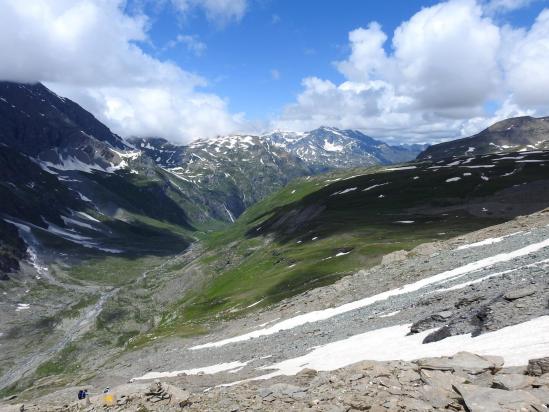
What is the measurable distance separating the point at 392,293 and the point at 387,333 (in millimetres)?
15711

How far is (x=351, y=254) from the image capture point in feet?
300

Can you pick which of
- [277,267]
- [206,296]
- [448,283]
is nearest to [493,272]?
[448,283]

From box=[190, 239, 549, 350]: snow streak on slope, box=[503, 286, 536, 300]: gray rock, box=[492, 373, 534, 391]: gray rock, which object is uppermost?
box=[503, 286, 536, 300]: gray rock

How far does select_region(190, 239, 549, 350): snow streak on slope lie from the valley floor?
0.62 feet

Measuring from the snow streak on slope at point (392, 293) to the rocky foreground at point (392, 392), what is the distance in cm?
2521

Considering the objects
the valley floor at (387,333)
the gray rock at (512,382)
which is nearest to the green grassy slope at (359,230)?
the valley floor at (387,333)

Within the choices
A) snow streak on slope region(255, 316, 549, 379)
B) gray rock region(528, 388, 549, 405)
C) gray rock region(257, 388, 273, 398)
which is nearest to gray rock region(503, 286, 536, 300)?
snow streak on slope region(255, 316, 549, 379)

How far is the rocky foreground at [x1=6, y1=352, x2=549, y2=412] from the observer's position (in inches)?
590

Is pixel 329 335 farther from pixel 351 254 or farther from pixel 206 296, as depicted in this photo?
pixel 206 296

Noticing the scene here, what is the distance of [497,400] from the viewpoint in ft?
47.2

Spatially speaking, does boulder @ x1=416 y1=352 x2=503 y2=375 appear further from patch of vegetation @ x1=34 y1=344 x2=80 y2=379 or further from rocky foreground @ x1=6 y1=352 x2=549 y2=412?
patch of vegetation @ x1=34 y1=344 x2=80 y2=379

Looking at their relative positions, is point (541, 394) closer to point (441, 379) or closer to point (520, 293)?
point (441, 379)

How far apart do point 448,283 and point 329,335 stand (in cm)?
1239

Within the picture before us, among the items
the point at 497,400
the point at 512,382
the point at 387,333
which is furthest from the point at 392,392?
the point at 387,333
